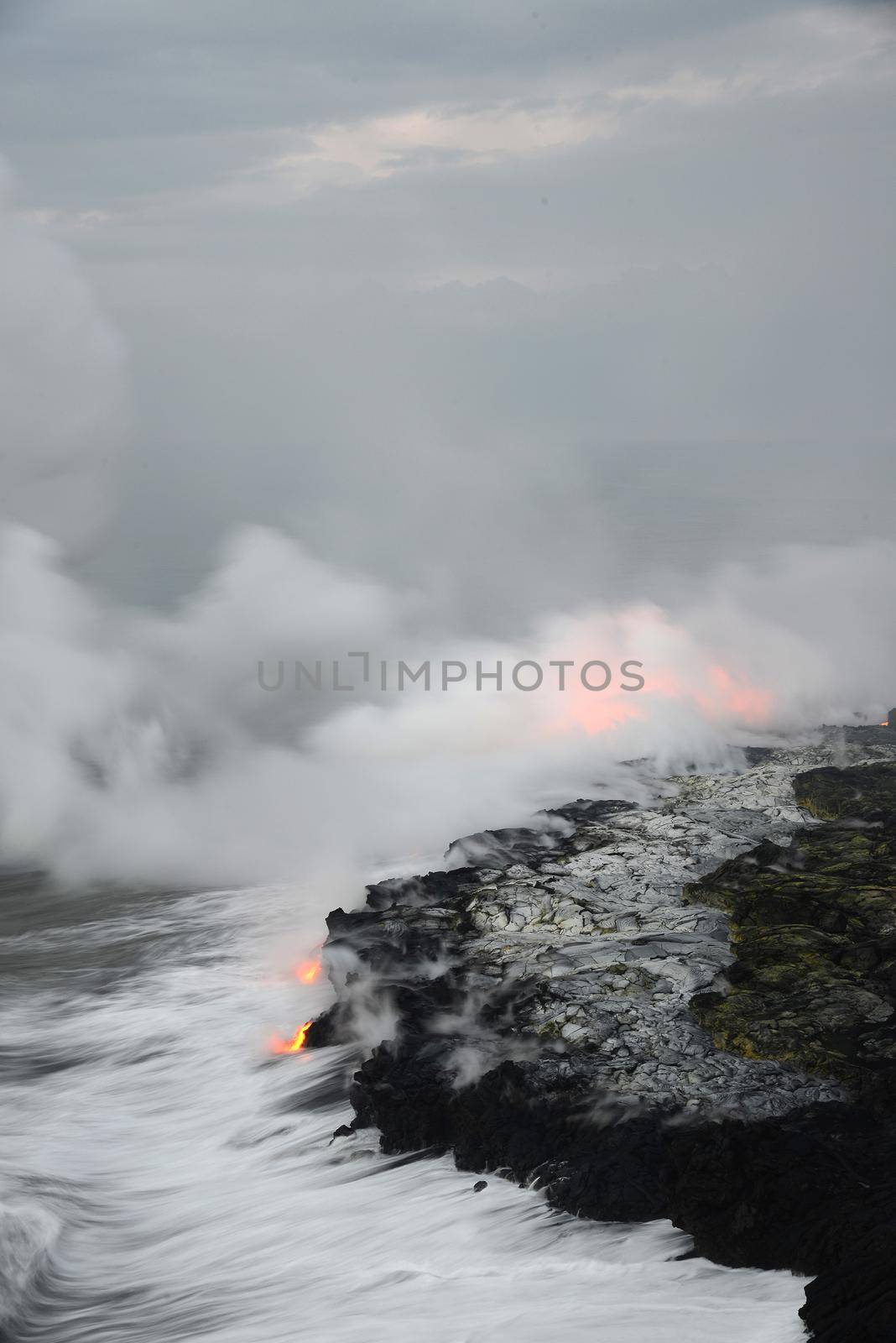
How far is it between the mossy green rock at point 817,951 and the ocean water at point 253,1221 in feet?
13.4

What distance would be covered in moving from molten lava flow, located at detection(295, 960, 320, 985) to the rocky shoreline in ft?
5.74

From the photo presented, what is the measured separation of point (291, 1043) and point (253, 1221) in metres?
5.90

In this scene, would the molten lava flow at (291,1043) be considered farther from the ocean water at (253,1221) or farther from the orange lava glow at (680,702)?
the orange lava glow at (680,702)

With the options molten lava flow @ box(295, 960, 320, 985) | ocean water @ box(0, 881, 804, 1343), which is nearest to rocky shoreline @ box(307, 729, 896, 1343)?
ocean water @ box(0, 881, 804, 1343)

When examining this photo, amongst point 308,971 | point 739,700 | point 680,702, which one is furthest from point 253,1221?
point 739,700

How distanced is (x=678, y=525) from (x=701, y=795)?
139195mm

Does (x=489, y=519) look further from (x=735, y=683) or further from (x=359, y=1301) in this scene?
(x=359, y=1301)

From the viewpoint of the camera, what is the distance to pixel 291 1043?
23.1 metres

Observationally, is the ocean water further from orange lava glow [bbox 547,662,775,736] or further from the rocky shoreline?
orange lava glow [bbox 547,662,775,736]

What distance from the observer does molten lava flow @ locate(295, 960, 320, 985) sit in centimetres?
2641

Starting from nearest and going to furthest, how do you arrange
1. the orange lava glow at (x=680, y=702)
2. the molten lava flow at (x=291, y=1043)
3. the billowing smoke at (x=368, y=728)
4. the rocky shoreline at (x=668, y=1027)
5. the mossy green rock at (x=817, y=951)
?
the rocky shoreline at (x=668, y=1027)
the mossy green rock at (x=817, y=951)
the molten lava flow at (x=291, y=1043)
the billowing smoke at (x=368, y=728)
the orange lava glow at (x=680, y=702)

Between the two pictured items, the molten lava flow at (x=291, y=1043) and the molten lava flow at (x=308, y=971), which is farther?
the molten lava flow at (x=308, y=971)

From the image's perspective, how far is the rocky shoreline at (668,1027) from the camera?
14.2 m

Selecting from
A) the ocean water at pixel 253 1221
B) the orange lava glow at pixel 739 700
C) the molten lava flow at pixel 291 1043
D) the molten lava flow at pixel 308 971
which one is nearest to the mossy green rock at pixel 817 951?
the ocean water at pixel 253 1221
